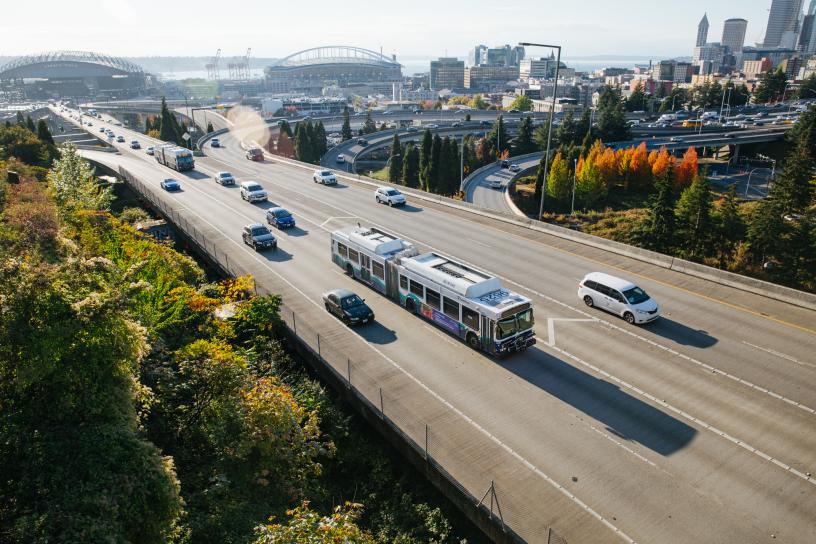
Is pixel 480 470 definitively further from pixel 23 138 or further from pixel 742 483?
pixel 23 138

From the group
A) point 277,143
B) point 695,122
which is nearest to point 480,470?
point 277,143

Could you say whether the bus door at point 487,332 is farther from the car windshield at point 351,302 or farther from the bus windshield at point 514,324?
the car windshield at point 351,302

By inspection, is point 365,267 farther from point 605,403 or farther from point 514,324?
point 605,403

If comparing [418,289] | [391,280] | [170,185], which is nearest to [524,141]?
[170,185]

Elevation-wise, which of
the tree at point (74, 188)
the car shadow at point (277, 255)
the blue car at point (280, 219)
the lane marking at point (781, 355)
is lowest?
the car shadow at point (277, 255)

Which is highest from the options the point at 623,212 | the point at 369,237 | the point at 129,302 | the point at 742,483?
the point at 129,302

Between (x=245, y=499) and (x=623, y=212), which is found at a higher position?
(x=245, y=499)

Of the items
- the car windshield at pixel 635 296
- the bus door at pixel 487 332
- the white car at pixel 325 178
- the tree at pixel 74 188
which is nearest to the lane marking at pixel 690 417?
the bus door at pixel 487 332
